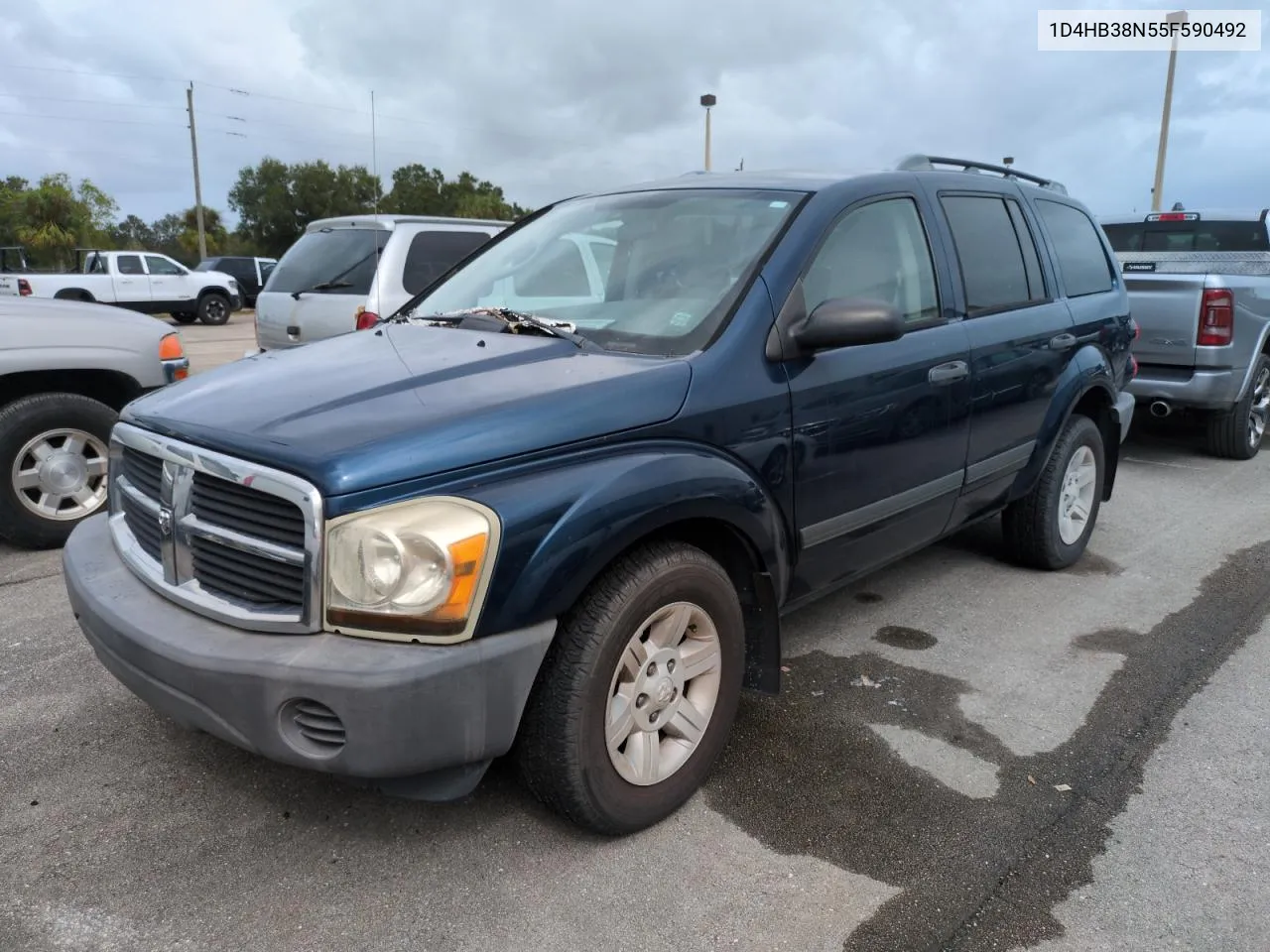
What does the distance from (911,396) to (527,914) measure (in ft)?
6.91

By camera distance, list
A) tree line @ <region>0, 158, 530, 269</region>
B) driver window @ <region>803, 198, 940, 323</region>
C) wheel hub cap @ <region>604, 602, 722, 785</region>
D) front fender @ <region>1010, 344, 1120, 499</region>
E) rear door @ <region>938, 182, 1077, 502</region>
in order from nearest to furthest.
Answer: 1. wheel hub cap @ <region>604, 602, 722, 785</region>
2. driver window @ <region>803, 198, 940, 323</region>
3. rear door @ <region>938, 182, 1077, 502</region>
4. front fender @ <region>1010, 344, 1120, 499</region>
5. tree line @ <region>0, 158, 530, 269</region>

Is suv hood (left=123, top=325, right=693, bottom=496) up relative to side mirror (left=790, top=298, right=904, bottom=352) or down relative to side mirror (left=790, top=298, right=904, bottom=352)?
down

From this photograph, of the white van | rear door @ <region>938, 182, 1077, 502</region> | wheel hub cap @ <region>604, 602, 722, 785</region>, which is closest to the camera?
wheel hub cap @ <region>604, 602, 722, 785</region>

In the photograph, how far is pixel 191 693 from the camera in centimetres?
220

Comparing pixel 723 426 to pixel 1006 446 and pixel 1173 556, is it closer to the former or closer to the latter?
pixel 1006 446

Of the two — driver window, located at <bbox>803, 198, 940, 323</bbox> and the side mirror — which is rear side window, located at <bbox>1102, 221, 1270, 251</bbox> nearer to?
driver window, located at <bbox>803, 198, 940, 323</bbox>

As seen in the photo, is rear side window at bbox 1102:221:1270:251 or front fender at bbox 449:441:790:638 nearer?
front fender at bbox 449:441:790:638

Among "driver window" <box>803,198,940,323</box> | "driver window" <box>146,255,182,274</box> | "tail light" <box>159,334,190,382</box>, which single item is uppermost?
"driver window" <box>146,255,182,274</box>

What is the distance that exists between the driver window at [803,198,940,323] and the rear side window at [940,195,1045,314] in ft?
0.88

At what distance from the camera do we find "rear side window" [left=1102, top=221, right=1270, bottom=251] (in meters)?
8.09

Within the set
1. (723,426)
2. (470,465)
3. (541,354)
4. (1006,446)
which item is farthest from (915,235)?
(470,465)

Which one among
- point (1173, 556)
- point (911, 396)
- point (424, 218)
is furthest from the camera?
point (424, 218)

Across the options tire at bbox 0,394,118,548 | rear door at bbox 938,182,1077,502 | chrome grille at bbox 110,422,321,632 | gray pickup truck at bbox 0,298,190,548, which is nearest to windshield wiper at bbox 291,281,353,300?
gray pickup truck at bbox 0,298,190,548

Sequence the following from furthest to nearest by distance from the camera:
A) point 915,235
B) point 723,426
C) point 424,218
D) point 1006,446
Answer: point 424,218
point 1006,446
point 915,235
point 723,426
